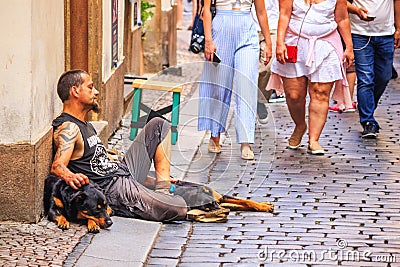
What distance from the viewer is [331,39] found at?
9.57m

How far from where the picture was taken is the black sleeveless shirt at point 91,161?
712 centimetres

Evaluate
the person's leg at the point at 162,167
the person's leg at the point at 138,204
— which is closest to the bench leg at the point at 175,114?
the person's leg at the point at 162,167

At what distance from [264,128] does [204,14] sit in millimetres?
1995

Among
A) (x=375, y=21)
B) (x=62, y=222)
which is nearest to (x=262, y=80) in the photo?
(x=375, y=21)

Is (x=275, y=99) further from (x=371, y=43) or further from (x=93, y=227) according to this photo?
(x=93, y=227)

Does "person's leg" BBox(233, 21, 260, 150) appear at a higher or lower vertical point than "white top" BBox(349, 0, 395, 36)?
lower

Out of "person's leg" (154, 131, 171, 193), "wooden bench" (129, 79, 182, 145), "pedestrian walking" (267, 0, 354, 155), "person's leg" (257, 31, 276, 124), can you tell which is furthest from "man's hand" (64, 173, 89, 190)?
"person's leg" (257, 31, 276, 124)

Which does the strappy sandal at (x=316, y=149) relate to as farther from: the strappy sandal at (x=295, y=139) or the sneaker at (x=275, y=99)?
the sneaker at (x=275, y=99)

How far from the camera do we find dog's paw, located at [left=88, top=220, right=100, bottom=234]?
665cm

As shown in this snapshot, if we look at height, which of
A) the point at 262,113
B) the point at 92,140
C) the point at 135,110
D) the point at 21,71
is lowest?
the point at 262,113

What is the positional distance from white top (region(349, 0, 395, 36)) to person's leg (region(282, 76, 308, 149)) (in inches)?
50.2

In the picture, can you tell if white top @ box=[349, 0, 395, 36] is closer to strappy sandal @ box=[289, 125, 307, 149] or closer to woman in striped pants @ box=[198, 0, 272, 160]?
strappy sandal @ box=[289, 125, 307, 149]

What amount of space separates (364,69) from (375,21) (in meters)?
0.49

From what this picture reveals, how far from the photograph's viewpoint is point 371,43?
424 inches
